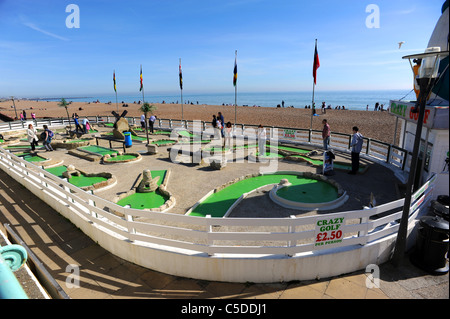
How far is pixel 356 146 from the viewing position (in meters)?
11.6

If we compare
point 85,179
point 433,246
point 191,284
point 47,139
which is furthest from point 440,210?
point 47,139

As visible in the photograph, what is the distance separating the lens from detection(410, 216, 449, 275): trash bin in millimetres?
5508

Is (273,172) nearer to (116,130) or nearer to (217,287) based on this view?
(217,287)

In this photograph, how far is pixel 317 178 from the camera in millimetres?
11781

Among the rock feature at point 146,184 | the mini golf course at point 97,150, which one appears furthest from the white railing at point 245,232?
the mini golf course at point 97,150

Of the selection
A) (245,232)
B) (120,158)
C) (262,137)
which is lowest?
(120,158)

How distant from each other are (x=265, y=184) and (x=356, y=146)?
4506mm

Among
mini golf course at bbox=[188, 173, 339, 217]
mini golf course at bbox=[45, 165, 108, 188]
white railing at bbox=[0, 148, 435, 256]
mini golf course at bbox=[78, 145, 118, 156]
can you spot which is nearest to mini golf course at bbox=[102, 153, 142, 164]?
mini golf course at bbox=[78, 145, 118, 156]

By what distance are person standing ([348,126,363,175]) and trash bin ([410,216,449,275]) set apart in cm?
620

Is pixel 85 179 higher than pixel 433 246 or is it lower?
lower

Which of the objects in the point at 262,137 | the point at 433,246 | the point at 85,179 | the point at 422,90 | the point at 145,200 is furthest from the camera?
the point at 262,137

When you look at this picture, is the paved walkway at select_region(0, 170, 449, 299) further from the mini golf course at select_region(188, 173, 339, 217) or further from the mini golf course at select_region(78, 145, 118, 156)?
the mini golf course at select_region(78, 145, 118, 156)

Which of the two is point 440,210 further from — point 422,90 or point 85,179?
point 85,179

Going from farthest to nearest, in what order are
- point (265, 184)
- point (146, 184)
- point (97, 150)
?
1. point (97, 150)
2. point (265, 184)
3. point (146, 184)
